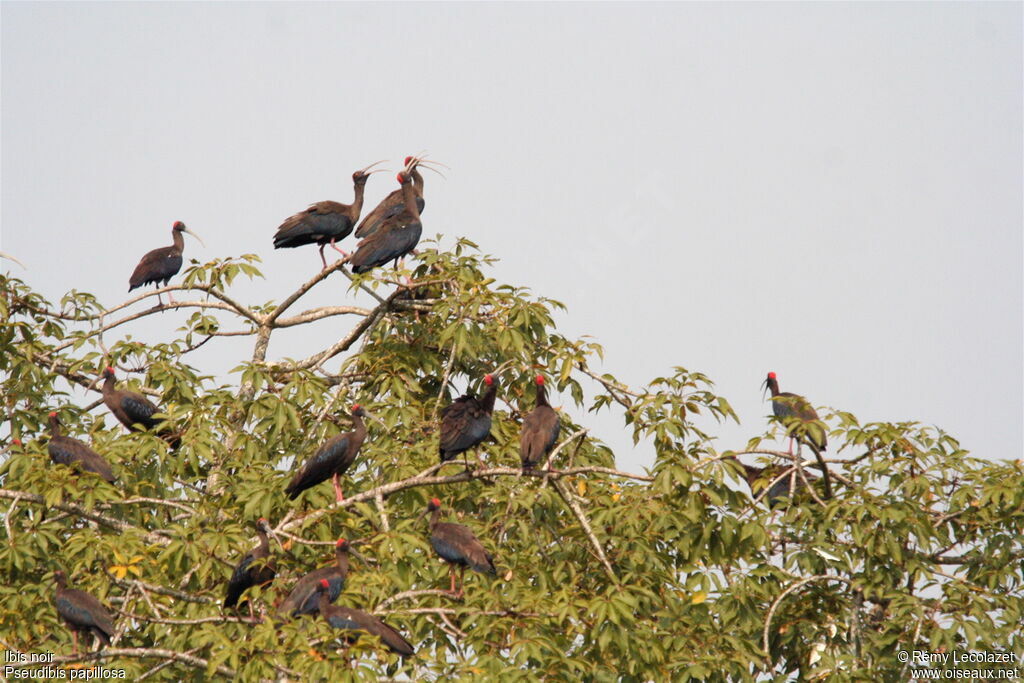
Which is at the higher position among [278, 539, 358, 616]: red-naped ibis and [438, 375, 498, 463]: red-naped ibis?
[438, 375, 498, 463]: red-naped ibis

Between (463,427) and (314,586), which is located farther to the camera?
(463,427)

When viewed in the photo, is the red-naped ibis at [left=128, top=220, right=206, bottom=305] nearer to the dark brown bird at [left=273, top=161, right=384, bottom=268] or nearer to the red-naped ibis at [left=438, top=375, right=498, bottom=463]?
the dark brown bird at [left=273, top=161, right=384, bottom=268]

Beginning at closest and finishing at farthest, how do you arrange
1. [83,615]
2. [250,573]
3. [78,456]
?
1. [250,573]
2. [83,615]
3. [78,456]

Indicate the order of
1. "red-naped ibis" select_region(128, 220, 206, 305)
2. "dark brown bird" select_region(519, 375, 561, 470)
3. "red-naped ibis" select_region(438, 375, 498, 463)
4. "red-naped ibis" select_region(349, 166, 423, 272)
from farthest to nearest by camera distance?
"red-naped ibis" select_region(128, 220, 206, 305), "red-naped ibis" select_region(349, 166, 423, 272), "red-naped ibis" select_region(438, 375, 498, 463), "dark brown bird" select_region(519, 375, 561, 470)

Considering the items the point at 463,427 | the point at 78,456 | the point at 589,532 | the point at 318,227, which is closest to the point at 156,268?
the point at 318,227

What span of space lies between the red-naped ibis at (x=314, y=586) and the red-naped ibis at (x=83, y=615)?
149cm

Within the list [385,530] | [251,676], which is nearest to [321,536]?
[385,530]

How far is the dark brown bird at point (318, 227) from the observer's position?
44.1ft

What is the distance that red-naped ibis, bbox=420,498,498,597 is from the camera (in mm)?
8680

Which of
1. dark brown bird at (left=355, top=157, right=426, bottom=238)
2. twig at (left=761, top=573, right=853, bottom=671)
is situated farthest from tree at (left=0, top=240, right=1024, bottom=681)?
dark brown bird at (left=355, top=157, right=426, bottom=238)

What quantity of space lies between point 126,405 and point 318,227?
8.98ft

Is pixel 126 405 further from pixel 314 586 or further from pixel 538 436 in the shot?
pixel 314 586

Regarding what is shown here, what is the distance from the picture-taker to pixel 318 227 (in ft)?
44.3

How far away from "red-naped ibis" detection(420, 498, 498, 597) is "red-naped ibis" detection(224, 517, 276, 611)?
3.91 ft
